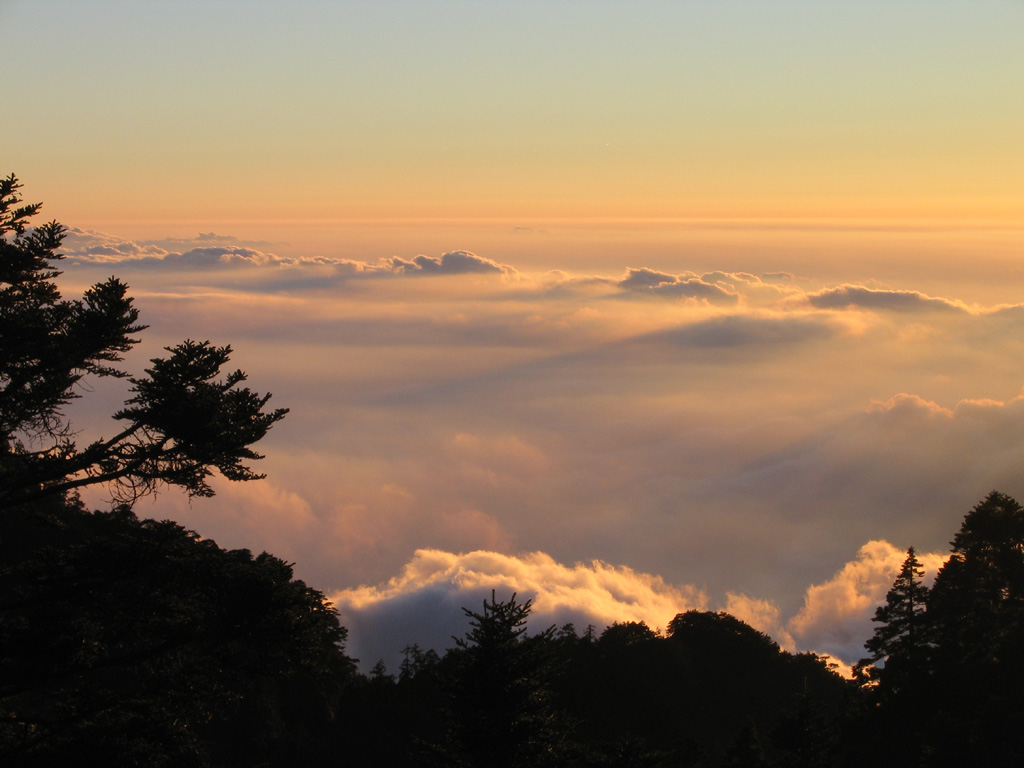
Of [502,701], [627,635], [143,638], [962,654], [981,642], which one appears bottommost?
[627,635]

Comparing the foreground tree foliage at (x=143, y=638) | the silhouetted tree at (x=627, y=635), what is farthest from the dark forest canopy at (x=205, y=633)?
the silhouetted tree at (x=627, y=635)

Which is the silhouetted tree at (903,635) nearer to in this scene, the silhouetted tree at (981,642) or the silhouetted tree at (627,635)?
the silhouetted tree at (981,642)

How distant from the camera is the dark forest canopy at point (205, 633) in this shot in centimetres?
1293

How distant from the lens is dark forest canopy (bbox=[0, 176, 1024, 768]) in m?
12.9

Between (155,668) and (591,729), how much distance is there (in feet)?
75.2

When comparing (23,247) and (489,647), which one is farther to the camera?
(489,647)

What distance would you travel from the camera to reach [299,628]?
43.8ft

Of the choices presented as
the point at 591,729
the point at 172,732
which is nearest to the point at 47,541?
the point at 172,732

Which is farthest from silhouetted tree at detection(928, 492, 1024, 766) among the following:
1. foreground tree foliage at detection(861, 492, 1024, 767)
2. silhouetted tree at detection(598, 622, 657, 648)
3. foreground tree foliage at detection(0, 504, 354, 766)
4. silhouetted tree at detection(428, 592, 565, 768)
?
foreground tree foliage at detection(0, 504, 354, 766)

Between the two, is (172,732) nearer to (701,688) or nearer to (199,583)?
(199,583)

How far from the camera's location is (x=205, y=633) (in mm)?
13258

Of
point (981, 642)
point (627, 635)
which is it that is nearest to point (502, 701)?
point (981, 642)

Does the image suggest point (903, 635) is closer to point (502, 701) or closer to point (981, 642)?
point (981, 642)

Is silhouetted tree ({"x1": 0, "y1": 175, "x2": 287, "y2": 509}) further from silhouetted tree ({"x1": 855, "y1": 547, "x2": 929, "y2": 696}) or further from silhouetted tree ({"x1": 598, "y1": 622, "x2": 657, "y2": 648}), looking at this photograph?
silhouetted tree ({"x1": 598, "y1": 622, "x2": 657, "y2": 648})
